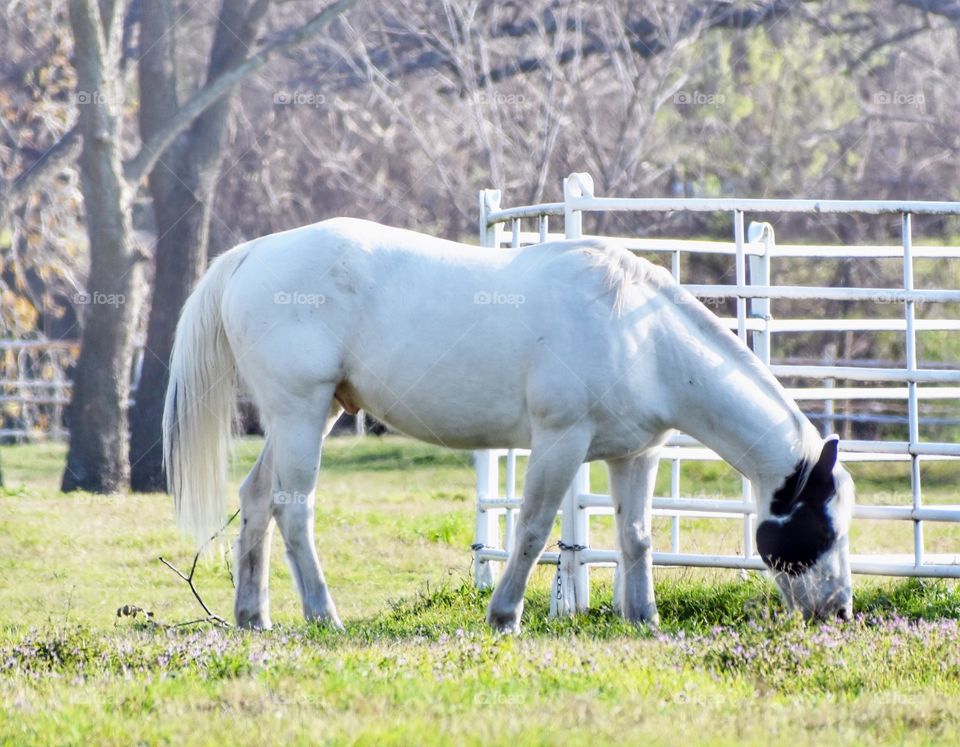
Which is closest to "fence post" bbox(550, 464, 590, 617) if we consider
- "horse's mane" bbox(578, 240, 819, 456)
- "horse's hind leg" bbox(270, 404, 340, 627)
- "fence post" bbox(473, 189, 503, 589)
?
"fence post" bbox(473, 189, 503, 589)

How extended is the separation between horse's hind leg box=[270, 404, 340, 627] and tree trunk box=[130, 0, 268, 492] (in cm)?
877

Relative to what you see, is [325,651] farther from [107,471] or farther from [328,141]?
[328,141]

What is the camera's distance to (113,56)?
520 inches

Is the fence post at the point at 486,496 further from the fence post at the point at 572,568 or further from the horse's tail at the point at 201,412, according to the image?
the horse's tail at the point at 201,412

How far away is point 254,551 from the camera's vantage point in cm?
616

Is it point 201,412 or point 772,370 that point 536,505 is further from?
point 201,412

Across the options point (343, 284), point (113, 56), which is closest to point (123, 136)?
point (113, 56)

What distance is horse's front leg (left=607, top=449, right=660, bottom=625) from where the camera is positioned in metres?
6.13

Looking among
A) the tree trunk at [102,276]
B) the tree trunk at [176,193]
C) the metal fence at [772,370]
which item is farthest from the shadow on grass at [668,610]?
the tree trunk at [176,193]

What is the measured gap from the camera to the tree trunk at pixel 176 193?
1446 cm

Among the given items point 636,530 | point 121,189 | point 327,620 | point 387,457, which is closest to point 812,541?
point 636,530

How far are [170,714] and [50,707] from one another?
410 mm

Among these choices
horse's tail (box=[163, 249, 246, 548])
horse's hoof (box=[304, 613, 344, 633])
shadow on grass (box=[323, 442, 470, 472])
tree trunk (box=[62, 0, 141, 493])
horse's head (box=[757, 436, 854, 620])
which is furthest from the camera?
shadow on grass (box=[323, 442, 470, 472])

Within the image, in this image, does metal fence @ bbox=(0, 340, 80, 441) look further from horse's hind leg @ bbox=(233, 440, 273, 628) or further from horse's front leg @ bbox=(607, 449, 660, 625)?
horse's front leg @ bbox=(607, 449, 660, 625)
